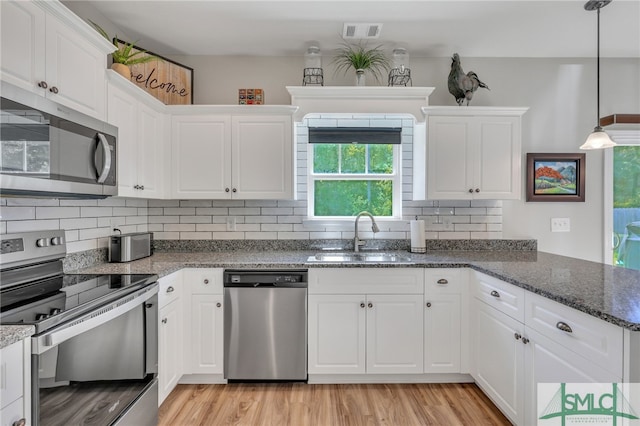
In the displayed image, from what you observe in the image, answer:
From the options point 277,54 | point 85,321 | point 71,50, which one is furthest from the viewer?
point 277,54

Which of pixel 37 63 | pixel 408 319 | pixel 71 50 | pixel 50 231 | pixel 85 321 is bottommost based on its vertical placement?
pixel 408 319

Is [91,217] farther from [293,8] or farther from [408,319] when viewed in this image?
[408,319]

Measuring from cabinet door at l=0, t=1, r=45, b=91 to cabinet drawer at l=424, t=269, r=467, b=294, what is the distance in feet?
8.06

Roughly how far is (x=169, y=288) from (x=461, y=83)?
2749 millimetres

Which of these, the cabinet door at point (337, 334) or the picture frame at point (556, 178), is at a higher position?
the picture frame at point (556, 178)

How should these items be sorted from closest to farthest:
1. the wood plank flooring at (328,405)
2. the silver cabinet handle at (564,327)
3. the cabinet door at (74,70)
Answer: the silver cabinet handle at (564,327) < the cabinet door at (74,70) < the wood plank flooring at (328,405)

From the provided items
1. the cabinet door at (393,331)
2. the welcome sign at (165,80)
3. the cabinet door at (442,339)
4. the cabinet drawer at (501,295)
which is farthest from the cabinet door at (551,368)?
the welcome sign at (165,80)

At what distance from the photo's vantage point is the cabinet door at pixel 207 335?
232cm

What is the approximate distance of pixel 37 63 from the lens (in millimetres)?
1439

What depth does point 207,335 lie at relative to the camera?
2.32m

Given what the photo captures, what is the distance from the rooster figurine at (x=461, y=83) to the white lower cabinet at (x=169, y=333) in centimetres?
264

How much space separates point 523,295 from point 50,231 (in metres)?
2.62

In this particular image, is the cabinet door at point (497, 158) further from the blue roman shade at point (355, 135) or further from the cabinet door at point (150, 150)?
the cabinet door at point (150, 150)

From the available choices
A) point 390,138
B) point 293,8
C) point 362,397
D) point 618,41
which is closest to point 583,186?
point 618,41
